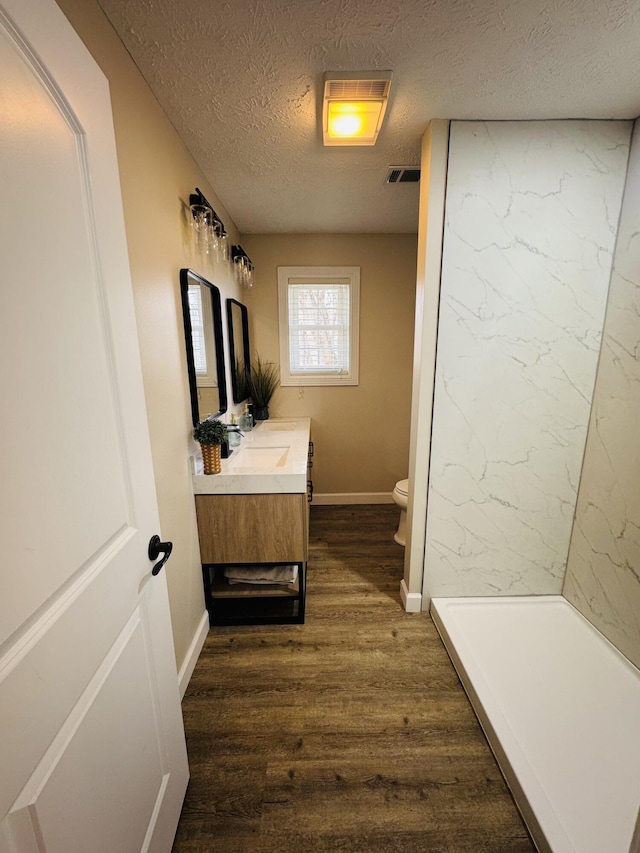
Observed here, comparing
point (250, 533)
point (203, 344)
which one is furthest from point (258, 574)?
point (203, 344)

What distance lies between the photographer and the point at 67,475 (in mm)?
637

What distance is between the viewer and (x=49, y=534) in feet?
1.95

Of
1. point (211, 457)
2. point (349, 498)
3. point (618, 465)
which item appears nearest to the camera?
point (618, 465)

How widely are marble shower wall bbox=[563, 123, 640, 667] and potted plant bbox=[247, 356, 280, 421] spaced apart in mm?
2298

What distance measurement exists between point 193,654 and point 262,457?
3.60ft

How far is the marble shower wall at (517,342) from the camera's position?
1.56 m

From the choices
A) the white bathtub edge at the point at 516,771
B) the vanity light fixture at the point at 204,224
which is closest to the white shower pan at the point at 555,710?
the white bathtub edge at the point at 516,771

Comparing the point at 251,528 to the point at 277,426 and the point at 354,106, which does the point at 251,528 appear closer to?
the point at 277,426

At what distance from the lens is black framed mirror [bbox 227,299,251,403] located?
2460 mm

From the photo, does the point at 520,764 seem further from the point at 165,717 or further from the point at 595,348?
the point at 595,348

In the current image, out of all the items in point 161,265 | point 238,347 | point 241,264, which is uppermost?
point 241,264

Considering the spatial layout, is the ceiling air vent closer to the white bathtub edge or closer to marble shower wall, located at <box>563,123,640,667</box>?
marble shower wall, located at <box>563,123,640,667</box>

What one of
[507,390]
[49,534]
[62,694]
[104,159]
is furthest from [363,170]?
[62,694]

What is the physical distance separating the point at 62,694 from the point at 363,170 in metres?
2.41
